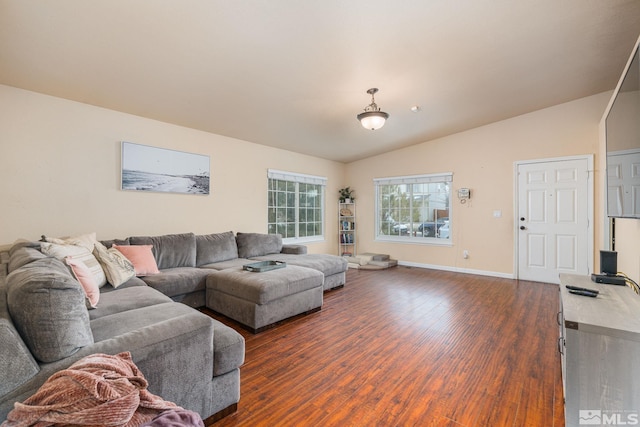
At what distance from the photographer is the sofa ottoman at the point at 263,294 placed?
8.71ft

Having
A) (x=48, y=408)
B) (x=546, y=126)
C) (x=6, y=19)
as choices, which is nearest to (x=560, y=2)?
(x=546, y=126)

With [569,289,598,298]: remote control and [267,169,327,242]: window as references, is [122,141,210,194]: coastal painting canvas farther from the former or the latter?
[569,289,598,298]: remote control

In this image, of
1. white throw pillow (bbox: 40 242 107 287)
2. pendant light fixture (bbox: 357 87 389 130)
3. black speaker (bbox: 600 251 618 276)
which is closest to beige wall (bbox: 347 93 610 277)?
black speaker (bbox: 600 251 618 276)

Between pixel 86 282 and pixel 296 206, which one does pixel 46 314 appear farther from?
pixel 296 206

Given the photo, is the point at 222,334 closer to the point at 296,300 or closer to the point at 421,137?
the point at 296,300

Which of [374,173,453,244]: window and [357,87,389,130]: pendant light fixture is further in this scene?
[374,173,453,244]: window

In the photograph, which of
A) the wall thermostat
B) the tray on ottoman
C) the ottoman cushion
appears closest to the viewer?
the ottoman cushion

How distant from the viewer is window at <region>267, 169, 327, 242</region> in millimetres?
5324

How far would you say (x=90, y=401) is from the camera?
86 centimetres

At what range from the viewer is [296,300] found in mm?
2980

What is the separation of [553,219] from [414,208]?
2.26 meters

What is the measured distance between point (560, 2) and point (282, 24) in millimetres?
2212

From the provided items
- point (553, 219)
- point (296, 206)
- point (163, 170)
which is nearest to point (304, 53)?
point (163, 170)

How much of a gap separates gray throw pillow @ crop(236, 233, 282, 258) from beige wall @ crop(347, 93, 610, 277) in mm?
2870
